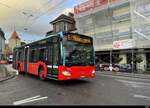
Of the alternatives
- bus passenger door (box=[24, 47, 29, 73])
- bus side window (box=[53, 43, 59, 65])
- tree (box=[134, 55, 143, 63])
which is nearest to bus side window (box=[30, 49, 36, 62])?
bus passenger door (box=[24, 47, 29, 73])

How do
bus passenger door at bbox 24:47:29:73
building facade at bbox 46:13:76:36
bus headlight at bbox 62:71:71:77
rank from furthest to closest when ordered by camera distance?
building facade at bbox 46:13:76:36, bus passenger door at bbox 24:47:29:73, bus headlight at bbox 62:71:71:77

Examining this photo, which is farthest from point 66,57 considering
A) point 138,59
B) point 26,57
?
point 138,59

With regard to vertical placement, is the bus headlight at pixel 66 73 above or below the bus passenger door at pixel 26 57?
below

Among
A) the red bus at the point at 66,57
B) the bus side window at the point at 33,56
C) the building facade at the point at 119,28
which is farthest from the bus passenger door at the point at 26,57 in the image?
the building facade at the point at 119,28

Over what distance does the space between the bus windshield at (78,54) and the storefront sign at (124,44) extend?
19.7 m

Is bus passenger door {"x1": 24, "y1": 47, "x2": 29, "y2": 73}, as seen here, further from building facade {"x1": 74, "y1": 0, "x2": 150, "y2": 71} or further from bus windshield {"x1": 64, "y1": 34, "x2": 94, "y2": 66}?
building facade {"x1": 74, "y1": 0, "x2": 150, "y2": 71}

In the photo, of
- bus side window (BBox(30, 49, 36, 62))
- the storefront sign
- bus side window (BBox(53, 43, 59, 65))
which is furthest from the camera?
the storefront sign

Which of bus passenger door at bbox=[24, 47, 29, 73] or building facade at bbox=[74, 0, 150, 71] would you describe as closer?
bus passenger door at bbox=[24, 47, 29, 73]


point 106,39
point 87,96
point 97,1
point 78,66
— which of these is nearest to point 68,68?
point 78,66

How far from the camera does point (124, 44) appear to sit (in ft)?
107

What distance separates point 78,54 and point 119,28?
24.6 m

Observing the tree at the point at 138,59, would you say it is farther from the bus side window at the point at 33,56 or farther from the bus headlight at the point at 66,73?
the bus headlight at the point at 66,73

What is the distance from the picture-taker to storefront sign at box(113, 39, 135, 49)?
1236 inches

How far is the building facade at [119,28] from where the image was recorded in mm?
30750
